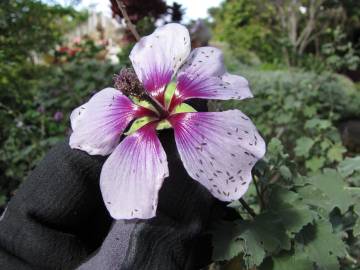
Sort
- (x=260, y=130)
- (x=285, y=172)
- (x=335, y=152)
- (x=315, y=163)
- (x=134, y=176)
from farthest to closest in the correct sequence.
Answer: (x=315, y=163), (x=335, y=152), (x=260, y=130), (x=285, y=172), (x=134, y=176)

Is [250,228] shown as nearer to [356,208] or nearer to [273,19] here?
[356,208]

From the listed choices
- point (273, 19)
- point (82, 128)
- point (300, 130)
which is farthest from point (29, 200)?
point (273, 19)

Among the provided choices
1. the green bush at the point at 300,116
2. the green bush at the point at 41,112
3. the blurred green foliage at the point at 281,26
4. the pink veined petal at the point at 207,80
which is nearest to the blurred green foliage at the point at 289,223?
the pink veined petal at the point at 207,80

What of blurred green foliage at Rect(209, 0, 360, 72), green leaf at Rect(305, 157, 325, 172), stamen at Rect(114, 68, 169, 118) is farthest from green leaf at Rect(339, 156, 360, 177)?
blurred green foliage at Rect(209, 0, 360, 72)

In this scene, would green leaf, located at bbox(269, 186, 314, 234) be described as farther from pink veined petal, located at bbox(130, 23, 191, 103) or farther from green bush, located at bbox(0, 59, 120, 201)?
green bush, located at bbox(0, 59, 120, 201)

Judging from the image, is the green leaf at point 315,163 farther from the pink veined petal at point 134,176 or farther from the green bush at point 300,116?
the pink veined petal at point 134,176

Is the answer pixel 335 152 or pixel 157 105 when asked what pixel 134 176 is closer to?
pixel 157 105

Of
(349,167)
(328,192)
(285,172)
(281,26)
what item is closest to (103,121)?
(285,172)

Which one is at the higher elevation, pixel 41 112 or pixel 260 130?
pixel 260 130
